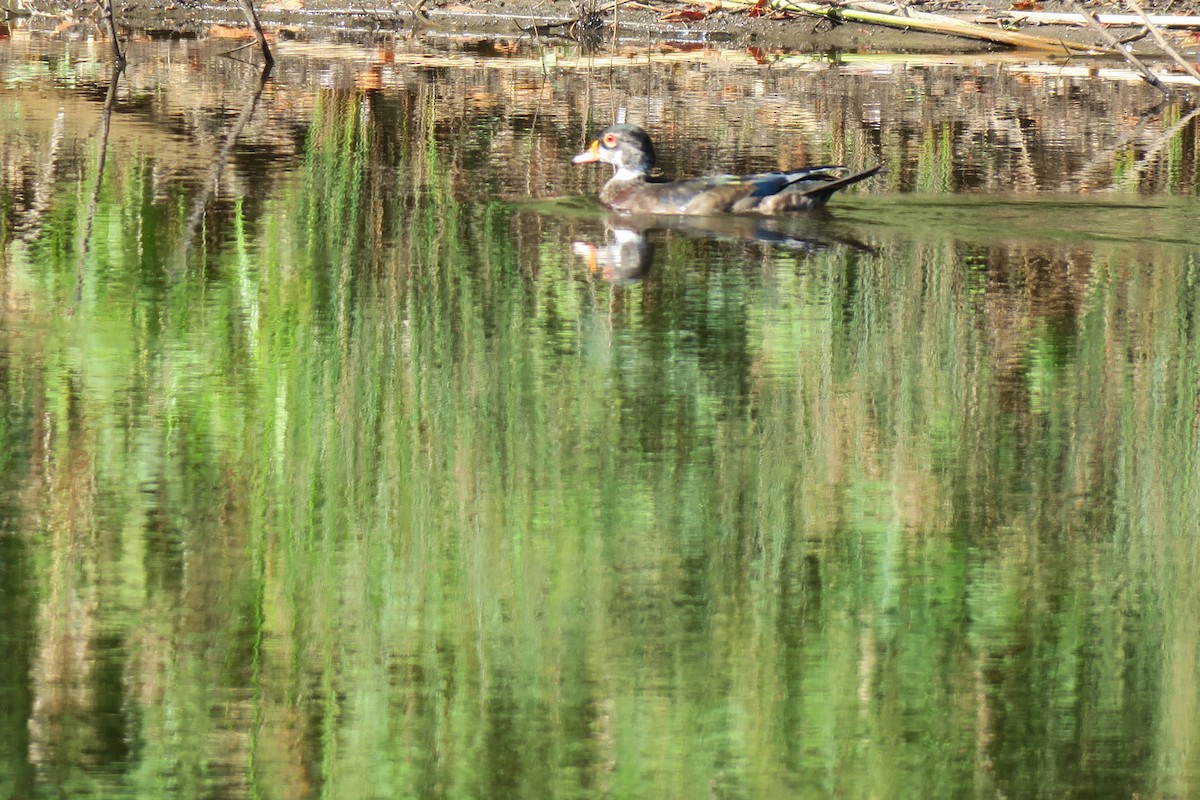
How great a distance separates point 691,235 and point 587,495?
3698 mm

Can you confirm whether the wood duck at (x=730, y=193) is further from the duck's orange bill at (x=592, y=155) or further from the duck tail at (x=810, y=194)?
the duck's orange bill at (x=592, y=155)

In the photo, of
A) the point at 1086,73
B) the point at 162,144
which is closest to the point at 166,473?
the point at 162,144

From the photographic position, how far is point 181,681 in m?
3.46

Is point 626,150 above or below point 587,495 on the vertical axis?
above

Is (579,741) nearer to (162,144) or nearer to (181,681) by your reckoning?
(181,681)

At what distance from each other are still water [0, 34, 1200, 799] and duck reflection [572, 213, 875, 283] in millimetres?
39

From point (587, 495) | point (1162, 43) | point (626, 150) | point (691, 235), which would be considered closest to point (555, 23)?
point (1162, 43)

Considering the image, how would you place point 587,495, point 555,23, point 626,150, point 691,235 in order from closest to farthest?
point 587,495, point 691,235, point 626,150, point 555,23

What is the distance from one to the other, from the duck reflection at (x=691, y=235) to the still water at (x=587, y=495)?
0.13 ft

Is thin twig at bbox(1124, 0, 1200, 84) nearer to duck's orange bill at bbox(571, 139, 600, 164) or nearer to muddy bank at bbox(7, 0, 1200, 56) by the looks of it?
muddy bank at bbox(7, 0, 1200, 56)

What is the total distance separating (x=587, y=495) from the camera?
438 centimetres

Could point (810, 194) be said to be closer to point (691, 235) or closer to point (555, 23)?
point (691, 235)

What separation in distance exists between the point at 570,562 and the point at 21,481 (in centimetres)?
133

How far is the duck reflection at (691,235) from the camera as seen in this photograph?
7199 mm
